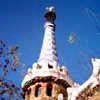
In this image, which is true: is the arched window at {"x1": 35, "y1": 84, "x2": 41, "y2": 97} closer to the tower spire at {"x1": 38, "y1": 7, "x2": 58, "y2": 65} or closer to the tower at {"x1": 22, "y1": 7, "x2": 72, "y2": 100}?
the tower at {"x1": 22, "y1": 7, "x2": 72, "y2": 100}

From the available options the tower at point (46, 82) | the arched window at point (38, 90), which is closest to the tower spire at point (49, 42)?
the tower at point (46, 82)

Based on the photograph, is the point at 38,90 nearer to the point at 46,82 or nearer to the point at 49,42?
the point at 46,82

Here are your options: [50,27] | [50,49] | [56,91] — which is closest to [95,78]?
[56,91]

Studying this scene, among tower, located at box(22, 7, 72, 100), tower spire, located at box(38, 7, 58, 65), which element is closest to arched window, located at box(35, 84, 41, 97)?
tower, located at box(22, 7, 72, 100)

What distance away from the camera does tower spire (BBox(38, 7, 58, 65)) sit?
26337 millimetres

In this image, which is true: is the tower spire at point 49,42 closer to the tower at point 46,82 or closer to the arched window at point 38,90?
the tower at point 46,82

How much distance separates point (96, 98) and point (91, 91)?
1.95 feet

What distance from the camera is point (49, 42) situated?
28875 mm

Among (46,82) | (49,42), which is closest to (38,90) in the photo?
(46,82)

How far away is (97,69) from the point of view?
16766 millimetres

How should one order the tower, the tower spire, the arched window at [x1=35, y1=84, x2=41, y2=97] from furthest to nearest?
the tower spire
the arched window at [x1=35, y1=84, x2=41, y2=97]
the tower

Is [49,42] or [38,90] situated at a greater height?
[49,42]

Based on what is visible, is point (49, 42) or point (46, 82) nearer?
point (46, 82)

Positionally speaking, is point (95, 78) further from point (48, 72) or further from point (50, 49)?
point (50, 49)
